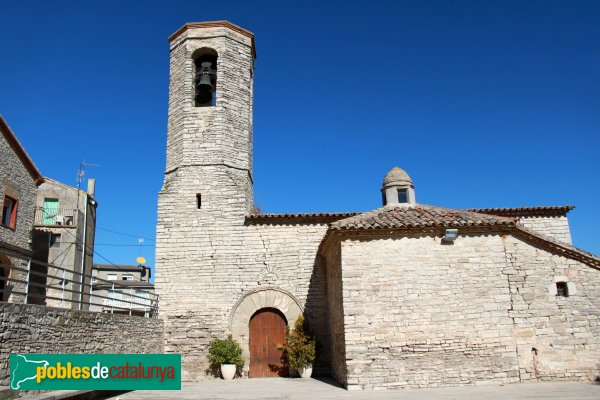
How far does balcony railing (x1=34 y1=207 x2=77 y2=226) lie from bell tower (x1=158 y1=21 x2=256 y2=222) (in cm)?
907

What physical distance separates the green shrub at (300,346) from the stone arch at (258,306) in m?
0.46

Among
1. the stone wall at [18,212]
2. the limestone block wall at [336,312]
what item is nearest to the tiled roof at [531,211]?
the limestone block wall at [336,312]

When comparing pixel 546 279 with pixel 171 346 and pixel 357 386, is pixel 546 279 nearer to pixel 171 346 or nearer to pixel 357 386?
pixel 357 386

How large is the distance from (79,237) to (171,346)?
10.7 meters

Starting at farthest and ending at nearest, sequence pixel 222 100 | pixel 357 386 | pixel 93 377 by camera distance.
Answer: pixel 222 100 < pixel 357 386 < pixel 93 377

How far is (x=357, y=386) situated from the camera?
9.80 metres

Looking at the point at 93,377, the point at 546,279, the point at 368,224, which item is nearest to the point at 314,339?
the point at 368,224

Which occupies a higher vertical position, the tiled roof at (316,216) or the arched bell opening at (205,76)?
A: the arched bell opening at (205,76)

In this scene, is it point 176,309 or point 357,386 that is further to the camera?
point 176,309

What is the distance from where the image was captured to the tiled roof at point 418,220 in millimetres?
10703

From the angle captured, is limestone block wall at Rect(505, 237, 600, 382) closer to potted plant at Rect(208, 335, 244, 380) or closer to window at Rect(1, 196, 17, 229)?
potted plant at Rect(208, 335, 244, 380)

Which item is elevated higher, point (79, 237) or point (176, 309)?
point (79, 237)

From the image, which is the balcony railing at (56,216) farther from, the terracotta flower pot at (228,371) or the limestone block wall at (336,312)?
the limestone block wall at (336,312)

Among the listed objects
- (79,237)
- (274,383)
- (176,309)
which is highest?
(79,237)
